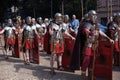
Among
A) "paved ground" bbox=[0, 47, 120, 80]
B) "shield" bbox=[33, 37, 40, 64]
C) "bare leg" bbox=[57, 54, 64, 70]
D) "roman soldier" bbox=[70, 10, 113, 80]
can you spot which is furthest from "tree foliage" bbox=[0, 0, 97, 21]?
"roman soldier" bbox=[70, 10, 113, 80]

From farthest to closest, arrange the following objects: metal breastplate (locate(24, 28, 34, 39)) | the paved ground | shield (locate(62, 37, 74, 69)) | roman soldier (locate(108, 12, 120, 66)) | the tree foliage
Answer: the tree foliage
metal breastplate (locate(24, 28, 34, 39))
roman soldier (locate(108, 12, 120, 66))
shield (locate(62, 37, 74, 69))
the paved ground

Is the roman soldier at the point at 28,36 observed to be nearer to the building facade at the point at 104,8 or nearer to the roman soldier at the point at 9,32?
the roman soldier at the point at 9,32

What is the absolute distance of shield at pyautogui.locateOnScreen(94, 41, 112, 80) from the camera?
934 centimetres

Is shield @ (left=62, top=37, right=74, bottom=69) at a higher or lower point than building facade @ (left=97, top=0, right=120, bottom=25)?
lower

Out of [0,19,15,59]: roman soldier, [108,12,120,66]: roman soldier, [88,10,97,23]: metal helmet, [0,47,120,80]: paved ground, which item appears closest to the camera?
[88,10,97,23]: metal helmet

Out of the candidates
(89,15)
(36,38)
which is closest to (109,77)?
(89,15)

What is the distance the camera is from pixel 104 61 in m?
9.50

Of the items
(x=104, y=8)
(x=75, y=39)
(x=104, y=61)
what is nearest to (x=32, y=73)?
(x=75, y=39)

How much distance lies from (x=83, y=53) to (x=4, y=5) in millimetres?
42614

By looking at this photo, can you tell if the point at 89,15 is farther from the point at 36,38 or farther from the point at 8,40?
the point at 8,40

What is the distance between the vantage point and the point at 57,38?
35.2 ft

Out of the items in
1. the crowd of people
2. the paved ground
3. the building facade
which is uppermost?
the building facade

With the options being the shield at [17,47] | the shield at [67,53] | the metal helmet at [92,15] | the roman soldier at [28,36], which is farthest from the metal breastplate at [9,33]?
the metal helmet at [92,15]

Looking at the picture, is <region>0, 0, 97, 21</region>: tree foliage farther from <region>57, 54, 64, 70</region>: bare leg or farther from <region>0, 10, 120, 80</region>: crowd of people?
<region>57, 54, 64, 70</region>: bare leg
